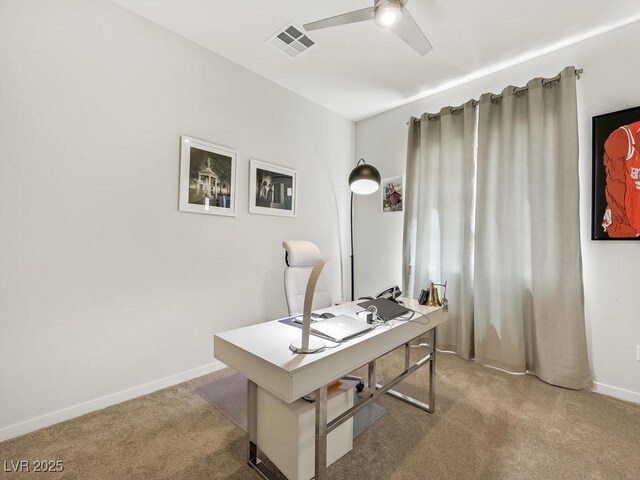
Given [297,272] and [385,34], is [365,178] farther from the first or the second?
[385,34]

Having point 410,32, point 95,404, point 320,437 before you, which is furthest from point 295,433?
point 410,32

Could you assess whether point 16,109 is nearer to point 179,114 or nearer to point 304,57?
point 179,114

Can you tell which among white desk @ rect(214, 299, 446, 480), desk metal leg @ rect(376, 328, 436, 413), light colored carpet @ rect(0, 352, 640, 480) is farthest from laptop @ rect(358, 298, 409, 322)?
light colored carpet @ rect(0, 352, 640, 480)

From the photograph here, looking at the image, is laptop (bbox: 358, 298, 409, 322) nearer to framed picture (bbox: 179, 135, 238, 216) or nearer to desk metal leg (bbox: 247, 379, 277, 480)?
desk metal leg (bbox: 247, 379, 277, 480)

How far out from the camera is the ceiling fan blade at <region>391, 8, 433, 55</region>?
65.2 inches

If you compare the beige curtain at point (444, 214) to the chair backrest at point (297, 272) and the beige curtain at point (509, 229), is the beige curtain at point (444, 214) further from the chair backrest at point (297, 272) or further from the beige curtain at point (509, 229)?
the chair backrest at point (297, 272)

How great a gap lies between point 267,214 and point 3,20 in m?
2.06

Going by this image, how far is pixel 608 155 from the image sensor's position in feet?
7.13

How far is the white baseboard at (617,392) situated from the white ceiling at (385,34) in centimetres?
274

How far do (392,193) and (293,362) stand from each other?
2878 mm

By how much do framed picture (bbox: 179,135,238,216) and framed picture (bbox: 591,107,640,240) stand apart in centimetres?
297

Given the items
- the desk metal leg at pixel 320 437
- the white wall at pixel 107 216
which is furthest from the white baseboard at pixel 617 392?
the white wall at pixel 107 216

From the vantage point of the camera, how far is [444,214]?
9.82ft

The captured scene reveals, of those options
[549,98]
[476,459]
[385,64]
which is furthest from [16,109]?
[549,98]
